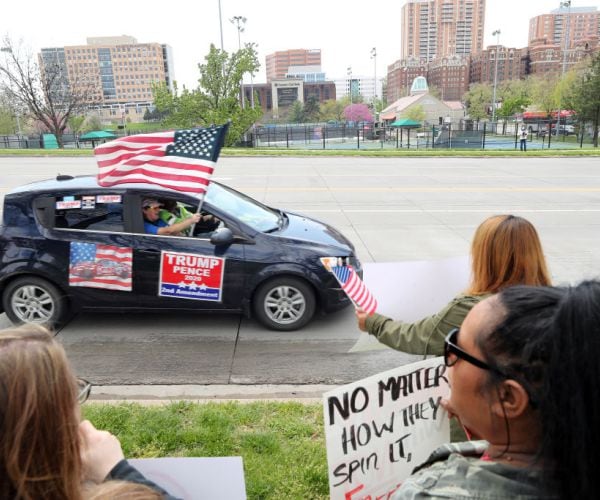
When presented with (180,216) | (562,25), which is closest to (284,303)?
(180,216)

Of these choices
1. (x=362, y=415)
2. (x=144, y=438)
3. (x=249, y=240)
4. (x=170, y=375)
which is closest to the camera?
(x=362, y=415)

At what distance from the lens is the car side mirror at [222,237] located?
5.41m

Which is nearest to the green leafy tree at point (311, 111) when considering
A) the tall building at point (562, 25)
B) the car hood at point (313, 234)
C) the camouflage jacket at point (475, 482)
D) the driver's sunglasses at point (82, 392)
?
the tall building at point (562, 25)

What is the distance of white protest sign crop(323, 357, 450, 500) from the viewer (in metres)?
2.30

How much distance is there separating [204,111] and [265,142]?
14.6 metres

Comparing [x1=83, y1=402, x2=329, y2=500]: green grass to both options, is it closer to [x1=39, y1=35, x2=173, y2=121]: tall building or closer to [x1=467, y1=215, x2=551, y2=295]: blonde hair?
[x1=467, y1=215, x2=551, y2=295]: blonde hair

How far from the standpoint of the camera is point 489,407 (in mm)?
1246

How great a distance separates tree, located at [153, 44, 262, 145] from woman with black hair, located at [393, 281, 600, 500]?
33.6 m

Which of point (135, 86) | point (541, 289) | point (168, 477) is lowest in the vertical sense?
point (168, 477)

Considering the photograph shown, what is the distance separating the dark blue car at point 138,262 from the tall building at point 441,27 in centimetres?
17578

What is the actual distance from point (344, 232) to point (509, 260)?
7.85 meters

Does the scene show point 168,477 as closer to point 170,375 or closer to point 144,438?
point 144,438

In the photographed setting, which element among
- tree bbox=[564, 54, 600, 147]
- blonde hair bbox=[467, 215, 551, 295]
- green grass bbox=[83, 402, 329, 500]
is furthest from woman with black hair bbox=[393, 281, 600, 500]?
tree bbox=[564, 54, 600, 147]

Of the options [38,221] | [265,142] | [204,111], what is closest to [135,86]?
[265,142]
